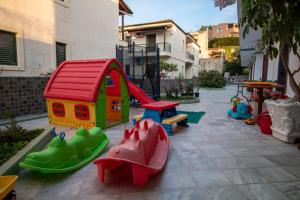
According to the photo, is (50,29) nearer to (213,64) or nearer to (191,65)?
(191,65)

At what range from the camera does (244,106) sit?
714 centimetres

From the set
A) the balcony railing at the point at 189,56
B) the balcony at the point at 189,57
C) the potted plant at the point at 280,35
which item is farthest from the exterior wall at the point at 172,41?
the potted plant at the point at 280,35

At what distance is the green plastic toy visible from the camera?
2848 mm

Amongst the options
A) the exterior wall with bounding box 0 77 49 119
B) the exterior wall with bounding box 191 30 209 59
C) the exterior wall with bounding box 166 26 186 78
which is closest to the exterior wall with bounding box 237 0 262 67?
the exterior wall with bounding box 0 77 49 119

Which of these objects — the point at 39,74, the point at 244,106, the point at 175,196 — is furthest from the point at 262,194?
the point at 39,74

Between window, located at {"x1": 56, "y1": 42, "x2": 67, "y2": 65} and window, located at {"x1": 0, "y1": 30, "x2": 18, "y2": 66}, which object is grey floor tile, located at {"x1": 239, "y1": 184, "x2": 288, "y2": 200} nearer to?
window, located at {"x1": 0, "y1": 30, "x2": 18, "y2": 66}

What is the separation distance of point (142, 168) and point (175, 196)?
52 centimetres

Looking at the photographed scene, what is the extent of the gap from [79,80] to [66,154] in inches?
115

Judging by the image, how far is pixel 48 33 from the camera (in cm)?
839

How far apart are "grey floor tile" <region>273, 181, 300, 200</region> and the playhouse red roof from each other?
13.1ft

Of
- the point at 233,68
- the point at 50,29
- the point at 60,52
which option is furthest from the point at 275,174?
the point at 233,68

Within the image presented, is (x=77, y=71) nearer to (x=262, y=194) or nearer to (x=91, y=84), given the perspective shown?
(x=91, y=84)

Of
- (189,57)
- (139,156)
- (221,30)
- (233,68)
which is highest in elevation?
(221,30)

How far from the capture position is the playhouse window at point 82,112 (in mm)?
5375
